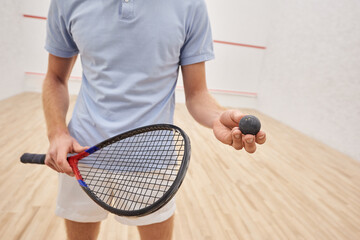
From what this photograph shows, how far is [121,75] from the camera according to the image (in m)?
0.64

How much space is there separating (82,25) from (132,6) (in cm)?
12

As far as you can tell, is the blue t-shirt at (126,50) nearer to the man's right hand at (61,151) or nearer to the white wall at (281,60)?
the man's right hand at (61,151)

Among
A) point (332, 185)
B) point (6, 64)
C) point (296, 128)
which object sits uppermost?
point (6, 64)

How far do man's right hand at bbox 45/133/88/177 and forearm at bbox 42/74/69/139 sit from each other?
1.6 inches

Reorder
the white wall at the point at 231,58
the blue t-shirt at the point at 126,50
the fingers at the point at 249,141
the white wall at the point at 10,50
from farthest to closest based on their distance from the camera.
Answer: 1. the white wall at the point at 231,58
2. the white wall at the point at 10,50
3. the blue t-shirt at the point at 126,50
4. the fingers at the point at 249,141

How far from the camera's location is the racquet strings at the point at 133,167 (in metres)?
0.68

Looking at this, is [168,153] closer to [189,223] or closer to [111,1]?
[111,1]

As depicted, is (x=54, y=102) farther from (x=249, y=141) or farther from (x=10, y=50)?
(x=10, y=50)

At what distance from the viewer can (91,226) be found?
2.58 ft

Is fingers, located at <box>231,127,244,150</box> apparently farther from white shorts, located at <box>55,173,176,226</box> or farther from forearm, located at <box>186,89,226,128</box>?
white shorts, located at <box>55,173,176,226</box>

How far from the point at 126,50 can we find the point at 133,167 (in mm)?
297

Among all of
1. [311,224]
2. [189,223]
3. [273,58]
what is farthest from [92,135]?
[273,58]

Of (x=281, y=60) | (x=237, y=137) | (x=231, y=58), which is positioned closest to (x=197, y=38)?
(x=237, y=137)

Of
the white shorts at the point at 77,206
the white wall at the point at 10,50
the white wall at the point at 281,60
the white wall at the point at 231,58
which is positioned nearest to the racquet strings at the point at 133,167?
the white shorts at the point at 77,206
